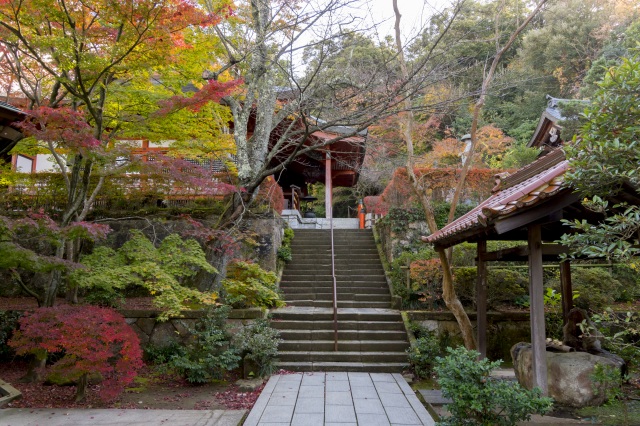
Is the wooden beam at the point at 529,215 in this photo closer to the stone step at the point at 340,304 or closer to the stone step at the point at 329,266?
the stone step at the point at 340,304

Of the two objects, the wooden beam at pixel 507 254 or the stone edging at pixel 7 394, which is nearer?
the wooden beam at pixel 507 254

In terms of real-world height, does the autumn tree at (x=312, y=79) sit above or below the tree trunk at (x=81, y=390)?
above

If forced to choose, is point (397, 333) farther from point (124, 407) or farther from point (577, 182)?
point (577, 182)

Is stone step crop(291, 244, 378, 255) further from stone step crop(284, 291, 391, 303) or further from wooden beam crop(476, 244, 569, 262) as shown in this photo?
wooden beam crop(476, 244, 569, 262)

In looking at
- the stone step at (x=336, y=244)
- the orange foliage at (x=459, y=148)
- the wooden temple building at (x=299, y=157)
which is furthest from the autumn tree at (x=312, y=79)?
the orange foliage at (x=459, y=148)

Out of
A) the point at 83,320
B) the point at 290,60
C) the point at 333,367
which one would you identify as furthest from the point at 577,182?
the point at 83,320

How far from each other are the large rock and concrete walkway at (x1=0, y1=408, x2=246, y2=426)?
3.53 m

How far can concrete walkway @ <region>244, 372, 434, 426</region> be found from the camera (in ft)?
14.7

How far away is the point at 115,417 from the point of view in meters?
Result: 4.73

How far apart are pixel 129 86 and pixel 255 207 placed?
4480mm

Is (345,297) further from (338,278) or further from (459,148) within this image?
(459,148)

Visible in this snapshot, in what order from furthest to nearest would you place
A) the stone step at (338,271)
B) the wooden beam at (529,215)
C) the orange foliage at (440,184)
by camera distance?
the orange foliage at (440,184) < the stone step at (338,271) < the wooden beam at (529,215)

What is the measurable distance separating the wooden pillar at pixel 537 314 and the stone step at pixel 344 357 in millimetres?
2824

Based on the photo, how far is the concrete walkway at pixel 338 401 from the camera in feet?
14.7
